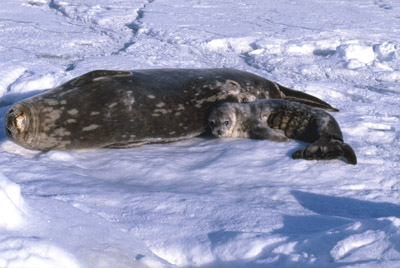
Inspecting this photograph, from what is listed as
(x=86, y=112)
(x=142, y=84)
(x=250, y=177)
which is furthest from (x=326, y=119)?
(x=86, y=112)

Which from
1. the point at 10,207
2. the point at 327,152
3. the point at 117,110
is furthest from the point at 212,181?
the point at 10,207

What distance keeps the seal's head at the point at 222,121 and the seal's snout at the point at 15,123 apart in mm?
1231

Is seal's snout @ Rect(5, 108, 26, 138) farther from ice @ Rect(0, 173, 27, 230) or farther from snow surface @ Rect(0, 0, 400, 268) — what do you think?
ice @ Rect(0, 173, 27, 230)

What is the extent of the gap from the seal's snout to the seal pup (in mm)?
1233

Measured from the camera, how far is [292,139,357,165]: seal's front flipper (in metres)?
2.78

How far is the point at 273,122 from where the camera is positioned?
338 centimetres

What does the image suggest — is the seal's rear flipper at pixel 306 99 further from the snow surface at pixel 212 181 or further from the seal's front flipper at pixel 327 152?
the seal's front flipper at pixel 327 152

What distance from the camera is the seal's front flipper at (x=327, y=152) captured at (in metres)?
2.78

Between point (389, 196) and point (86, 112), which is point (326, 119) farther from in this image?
point (86, 112)

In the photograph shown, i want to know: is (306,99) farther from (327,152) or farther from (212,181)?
(212,181)

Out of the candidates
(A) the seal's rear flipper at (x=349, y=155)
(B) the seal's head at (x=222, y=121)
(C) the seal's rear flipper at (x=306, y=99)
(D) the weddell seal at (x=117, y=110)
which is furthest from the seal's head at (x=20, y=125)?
(C) the seal's rear flipper at (x=306, y=99)

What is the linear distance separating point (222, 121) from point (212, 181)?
31.8 inches

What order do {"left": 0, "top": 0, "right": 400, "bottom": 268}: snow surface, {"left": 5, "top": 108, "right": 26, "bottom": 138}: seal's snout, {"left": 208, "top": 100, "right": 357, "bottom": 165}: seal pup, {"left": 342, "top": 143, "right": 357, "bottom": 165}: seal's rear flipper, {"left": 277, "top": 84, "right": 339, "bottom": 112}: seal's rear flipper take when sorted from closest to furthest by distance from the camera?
{"left": 0, "top": 0, "right": 400, "bottom": 268}: snow surface → {"left": 342, "top": 143, "right": 357, "bottom": 165}: seal's rear flipper → {"left": 5, "top": 108, "right": 26, "bottom": 138}: seal's snout → {"left": 208, "top": 100, "right": 357, "bottom": 165}: seal pup → {"left": 277, "top": 84, "right": 339, "bottom": 112}: seal's rear flipper

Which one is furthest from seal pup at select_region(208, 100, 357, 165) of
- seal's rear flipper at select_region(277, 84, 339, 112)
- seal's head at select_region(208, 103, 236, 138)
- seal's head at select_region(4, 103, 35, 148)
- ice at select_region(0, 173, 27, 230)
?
ice at select_region(0, 173, 27, 230)
